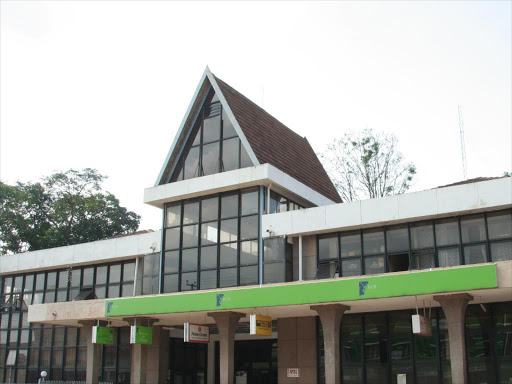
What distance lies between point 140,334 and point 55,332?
9.44 m

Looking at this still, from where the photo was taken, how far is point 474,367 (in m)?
20.5

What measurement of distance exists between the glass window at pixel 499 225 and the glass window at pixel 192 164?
38.5ft

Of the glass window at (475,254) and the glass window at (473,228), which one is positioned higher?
the glass window at (473,228)

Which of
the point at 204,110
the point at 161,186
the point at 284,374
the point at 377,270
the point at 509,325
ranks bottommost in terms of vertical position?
the point at 284,374

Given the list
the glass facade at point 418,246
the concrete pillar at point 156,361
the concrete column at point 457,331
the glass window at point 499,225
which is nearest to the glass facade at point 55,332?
the concrete pillar at point 156,361

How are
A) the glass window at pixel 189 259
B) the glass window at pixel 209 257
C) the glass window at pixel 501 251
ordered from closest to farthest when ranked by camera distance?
the glass window at pixel 501 251, the glass window at pixel 209 257, the glass window at pixel 189 259

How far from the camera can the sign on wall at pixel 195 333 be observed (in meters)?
22.5

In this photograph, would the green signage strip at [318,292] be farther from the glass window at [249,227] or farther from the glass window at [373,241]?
the glass window at [373,241]

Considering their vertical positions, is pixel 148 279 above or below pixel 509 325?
above

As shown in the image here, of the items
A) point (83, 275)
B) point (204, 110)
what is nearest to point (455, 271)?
point (204, 110)

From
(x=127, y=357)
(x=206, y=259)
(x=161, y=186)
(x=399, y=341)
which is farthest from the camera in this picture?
(x=127, y=357)

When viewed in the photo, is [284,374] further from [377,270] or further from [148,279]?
[148,279]

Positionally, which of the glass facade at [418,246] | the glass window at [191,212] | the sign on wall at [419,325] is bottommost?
the sign on wall at [419,325]

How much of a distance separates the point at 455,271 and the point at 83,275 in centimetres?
1981
